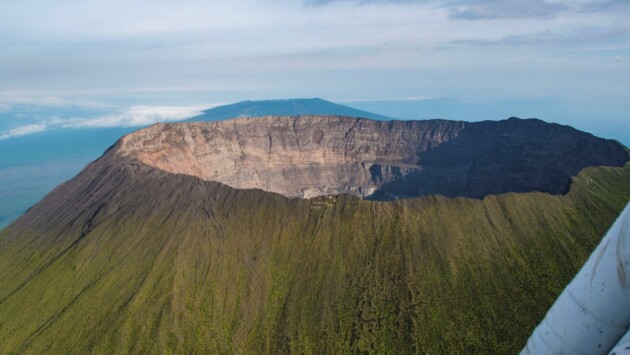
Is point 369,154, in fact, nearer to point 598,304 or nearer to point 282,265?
point 282,265

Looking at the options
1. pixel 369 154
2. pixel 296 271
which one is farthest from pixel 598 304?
pixel 369 154

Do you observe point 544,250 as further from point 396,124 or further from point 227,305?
point 396,124

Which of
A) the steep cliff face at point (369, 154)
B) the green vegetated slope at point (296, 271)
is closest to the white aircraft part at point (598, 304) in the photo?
the green vegetated slope at point (296, 271)

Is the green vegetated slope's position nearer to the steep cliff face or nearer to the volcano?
the volcano

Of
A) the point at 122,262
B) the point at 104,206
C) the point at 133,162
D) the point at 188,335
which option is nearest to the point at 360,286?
the point at 188,335

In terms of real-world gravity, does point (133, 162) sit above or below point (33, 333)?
above

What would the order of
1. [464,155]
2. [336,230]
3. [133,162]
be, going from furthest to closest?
[464,155] < [133,162] < [336,230]
